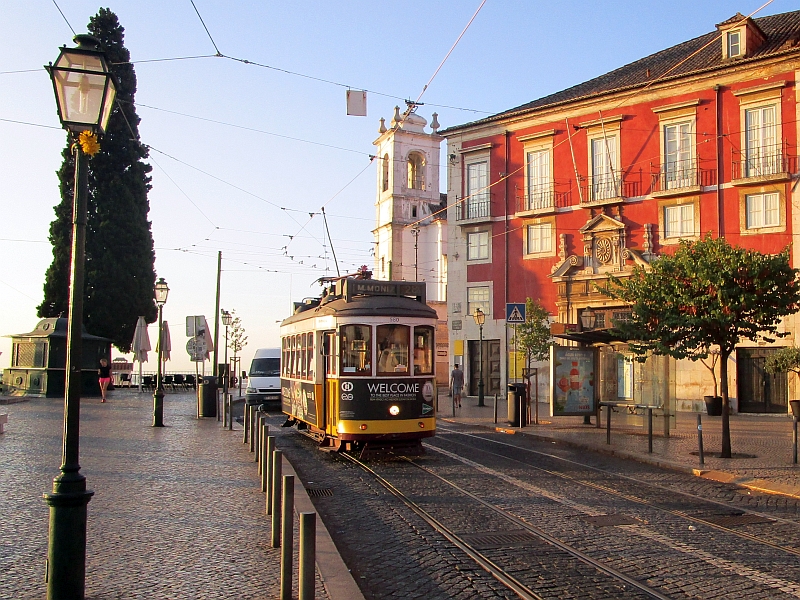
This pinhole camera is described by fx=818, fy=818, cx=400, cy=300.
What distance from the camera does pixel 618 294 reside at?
18484 mm

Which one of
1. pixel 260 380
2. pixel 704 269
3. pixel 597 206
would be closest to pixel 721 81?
pixel 597 206

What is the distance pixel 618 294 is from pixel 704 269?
333 cm

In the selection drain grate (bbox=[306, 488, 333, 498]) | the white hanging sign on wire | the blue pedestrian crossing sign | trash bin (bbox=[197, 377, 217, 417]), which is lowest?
drain grate (bbox=[306, 488, 333, 498])

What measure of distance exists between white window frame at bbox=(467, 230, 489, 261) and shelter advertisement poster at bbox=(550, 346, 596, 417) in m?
17.4

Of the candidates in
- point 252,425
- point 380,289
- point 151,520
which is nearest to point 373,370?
point 380,289

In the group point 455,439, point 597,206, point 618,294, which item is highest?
point 597,206

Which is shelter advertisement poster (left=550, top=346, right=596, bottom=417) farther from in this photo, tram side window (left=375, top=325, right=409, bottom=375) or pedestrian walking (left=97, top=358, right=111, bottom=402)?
pedestrian walking (left=97, top=358, right=111, bottom=402)

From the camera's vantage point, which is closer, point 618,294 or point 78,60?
point 78,60

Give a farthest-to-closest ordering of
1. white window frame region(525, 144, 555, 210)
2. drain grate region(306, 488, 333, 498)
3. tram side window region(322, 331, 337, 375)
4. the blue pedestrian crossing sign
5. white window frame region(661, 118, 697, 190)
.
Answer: white window frame region(525, 144, 555, 210), white window frame region(661, 118, 697, 190), the blue pedestrian crossing sign, tram side window region(322, 331, 337, 375), drain grate region(306, 488, 333, 498)

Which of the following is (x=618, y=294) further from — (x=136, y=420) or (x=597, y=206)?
(x=597, y=206)

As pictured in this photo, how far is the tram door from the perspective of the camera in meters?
14.9

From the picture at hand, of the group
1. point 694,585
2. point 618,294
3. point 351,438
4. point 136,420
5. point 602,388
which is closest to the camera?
point 694,585

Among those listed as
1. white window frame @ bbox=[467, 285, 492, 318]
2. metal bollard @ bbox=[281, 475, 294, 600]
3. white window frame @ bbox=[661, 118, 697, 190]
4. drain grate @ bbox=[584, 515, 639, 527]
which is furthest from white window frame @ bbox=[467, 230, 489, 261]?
metal bollard @ bbox=[281, 475, 294, 600]

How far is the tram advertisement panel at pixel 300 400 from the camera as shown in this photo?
645 inches
